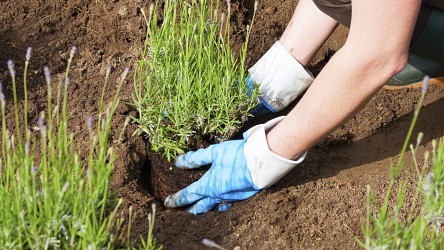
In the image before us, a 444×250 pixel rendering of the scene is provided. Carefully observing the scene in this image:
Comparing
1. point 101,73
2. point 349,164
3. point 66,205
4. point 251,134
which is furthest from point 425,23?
point 66,205

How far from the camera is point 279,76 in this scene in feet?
9.27

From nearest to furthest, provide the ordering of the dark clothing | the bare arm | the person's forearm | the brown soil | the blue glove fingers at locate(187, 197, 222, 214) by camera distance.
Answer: the bare arm < the person's forearm < the brown soil < the dark clothing < the blue glove fingers at locate(187, 197, 222, 214)

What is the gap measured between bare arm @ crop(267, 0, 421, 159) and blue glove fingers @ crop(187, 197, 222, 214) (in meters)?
0.42

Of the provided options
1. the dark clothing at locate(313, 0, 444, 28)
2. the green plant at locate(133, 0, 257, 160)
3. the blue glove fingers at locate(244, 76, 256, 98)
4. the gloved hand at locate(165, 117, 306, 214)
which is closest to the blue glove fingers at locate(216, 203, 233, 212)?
the gloved hand at locate(165, 117, 306, 214)

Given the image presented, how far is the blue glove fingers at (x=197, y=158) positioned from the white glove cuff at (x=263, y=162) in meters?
0.20

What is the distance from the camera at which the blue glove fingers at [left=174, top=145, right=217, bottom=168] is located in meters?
2.53

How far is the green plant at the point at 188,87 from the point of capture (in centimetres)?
243

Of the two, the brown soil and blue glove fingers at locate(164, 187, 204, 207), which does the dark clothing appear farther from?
blue glove fingers at locate(164, 187, 204, 207)

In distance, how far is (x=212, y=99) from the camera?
8.25ft

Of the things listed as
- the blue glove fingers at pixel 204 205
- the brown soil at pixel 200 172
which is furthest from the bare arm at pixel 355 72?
the blue glove fingers at pixel 204 205

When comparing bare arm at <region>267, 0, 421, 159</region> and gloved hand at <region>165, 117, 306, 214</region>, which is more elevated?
bare arm at <region>267, 0, 421, 159</region>

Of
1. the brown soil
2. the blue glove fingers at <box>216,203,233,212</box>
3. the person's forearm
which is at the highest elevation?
the person's forearm

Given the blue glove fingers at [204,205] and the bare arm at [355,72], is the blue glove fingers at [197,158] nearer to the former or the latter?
the blue glove fingers at [204,205]

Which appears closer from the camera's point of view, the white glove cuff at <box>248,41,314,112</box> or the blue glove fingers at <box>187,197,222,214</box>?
the blue glove fingers at <box>187,197,222,214</box>
